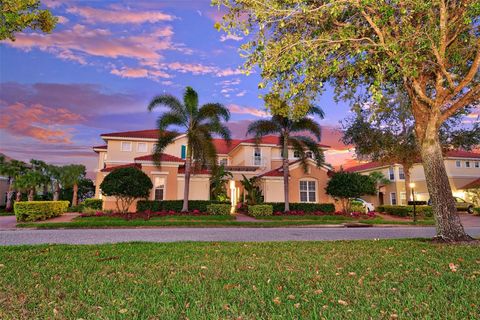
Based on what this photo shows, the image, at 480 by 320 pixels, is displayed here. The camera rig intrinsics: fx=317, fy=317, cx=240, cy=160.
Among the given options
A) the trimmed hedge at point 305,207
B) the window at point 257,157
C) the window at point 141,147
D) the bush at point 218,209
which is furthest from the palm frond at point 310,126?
the window at point 141,147

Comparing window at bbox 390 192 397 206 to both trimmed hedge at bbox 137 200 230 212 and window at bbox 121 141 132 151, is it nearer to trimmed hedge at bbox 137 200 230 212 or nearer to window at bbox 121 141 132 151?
trimmed hedge at bbox 137 200 230 212

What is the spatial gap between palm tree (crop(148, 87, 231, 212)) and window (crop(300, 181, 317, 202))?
10343 millimetres

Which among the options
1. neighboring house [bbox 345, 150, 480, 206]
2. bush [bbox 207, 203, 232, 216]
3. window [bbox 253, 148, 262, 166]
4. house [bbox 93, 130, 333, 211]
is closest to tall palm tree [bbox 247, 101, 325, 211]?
house [bbox 93, 130, 333, 211]

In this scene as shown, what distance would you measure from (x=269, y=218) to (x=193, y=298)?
70.4 ft

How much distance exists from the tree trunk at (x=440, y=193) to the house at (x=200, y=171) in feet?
56.0

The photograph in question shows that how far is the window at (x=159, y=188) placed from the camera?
94.9 feet

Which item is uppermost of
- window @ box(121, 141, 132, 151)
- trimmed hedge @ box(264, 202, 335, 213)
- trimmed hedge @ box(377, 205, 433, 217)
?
window @ box(121, 141, 132, 151)

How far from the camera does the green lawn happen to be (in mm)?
3498

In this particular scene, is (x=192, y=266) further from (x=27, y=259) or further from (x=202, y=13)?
(x=202, y=13)

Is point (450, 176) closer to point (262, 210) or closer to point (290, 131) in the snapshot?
point (290, 131)

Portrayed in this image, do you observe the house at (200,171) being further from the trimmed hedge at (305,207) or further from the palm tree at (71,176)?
the palm tree at (71,176)

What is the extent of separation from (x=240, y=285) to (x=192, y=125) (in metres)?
21.4

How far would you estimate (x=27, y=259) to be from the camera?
269 inches

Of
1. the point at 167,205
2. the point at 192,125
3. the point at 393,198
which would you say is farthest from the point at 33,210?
the point at 393,198
